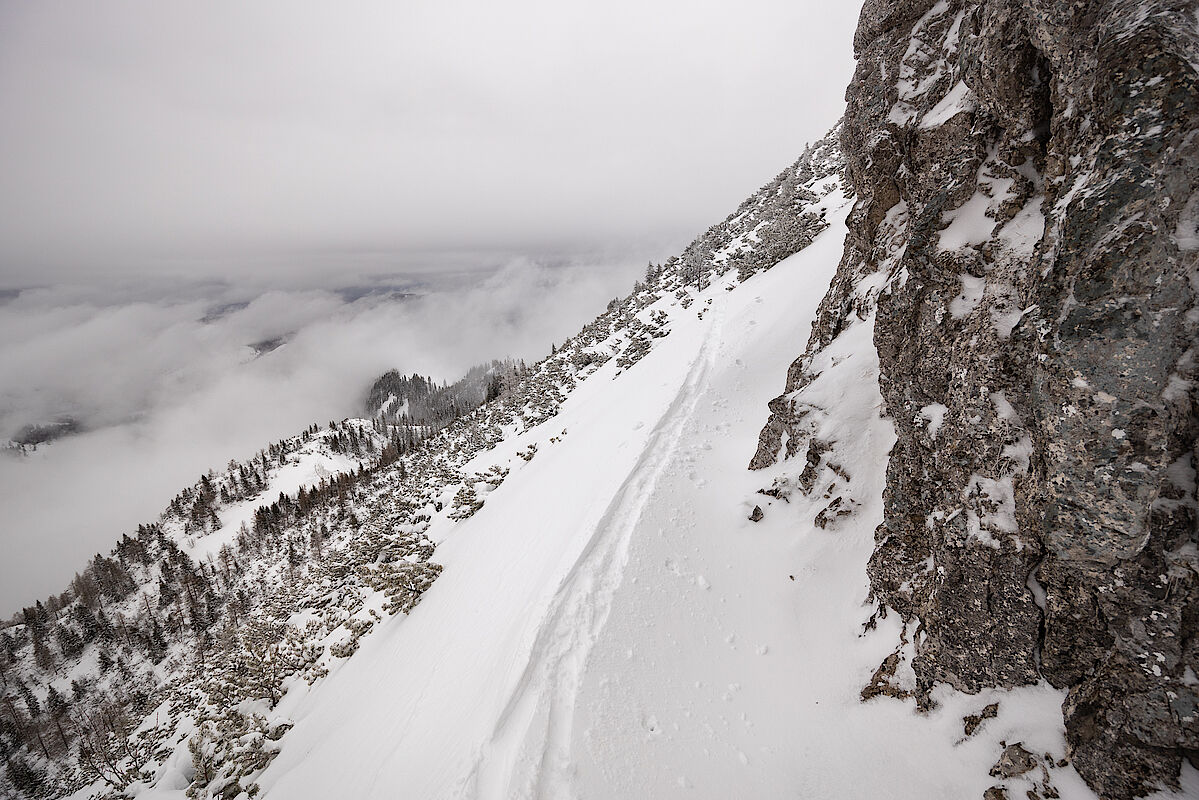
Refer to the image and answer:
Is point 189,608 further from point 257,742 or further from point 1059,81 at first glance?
point 1059,81

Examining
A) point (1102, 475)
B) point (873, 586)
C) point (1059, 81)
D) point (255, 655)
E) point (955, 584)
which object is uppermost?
point (1059, 81)

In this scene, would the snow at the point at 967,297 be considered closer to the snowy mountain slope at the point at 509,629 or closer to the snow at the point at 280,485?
the snowy mountain slope at the point at 509,629

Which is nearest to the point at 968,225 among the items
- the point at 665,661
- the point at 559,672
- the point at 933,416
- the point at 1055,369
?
the point at 933,416

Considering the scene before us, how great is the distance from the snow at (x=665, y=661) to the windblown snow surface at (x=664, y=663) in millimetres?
36

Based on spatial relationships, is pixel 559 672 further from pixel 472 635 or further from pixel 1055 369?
pixel 1055 369

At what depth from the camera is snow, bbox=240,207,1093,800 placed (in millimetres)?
6484

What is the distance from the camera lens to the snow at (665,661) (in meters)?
6.48

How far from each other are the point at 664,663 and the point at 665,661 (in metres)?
0.04

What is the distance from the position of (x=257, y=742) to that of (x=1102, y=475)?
20602 mm

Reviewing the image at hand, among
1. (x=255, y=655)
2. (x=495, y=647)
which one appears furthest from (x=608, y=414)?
(x=255, y=655)

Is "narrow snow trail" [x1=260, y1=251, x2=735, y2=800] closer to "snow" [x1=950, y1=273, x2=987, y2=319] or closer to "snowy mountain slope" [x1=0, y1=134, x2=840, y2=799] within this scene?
"snowy mountain slope" [x1=0, y1=134, x2=840, y2=799]

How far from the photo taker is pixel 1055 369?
4496mm

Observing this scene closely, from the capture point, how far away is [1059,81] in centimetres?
491

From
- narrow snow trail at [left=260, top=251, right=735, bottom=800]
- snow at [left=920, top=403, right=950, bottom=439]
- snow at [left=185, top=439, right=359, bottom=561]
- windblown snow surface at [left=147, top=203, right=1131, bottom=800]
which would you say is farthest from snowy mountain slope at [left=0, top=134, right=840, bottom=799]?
snow at [left=185, top=439, right=359, bottom=561]
